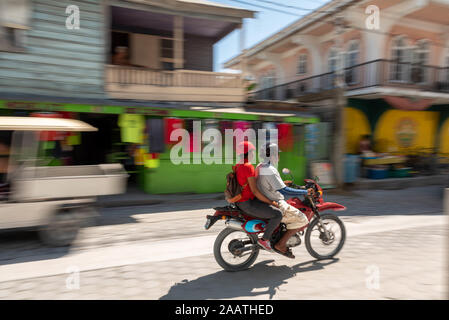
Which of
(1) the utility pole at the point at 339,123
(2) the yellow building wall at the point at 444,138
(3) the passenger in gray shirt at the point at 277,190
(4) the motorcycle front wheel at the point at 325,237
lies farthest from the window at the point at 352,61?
(3) the passenger in gray shirt at the point at 277,190

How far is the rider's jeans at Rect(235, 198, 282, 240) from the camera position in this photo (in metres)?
4.27

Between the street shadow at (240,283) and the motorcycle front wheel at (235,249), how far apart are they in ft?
0.36

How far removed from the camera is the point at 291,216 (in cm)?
442

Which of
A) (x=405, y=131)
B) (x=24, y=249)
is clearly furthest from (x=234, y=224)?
(x=405, y=131)

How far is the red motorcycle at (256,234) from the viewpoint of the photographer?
171 inches

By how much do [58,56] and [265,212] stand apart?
27.2ft

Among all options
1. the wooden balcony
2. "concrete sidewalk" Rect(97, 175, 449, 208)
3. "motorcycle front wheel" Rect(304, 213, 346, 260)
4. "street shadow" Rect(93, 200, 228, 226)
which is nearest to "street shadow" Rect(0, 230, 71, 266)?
"street shadow" Rect(93, 200, 228, 226)

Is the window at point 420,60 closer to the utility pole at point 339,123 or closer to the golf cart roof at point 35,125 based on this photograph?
the utility pole at point 339,123

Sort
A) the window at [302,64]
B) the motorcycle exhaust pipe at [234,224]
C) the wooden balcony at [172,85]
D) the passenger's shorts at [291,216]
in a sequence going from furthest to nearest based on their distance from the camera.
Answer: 1. the window at [302,64]
2. the wooden balcony at [172,85]
3. the passenger's shorts at [291,216]
4. the motorcycle exhaust pipe at [234,224]

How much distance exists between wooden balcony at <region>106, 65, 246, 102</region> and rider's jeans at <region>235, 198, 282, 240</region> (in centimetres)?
733

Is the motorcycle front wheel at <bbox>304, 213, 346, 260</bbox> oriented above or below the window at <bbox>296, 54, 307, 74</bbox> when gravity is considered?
below

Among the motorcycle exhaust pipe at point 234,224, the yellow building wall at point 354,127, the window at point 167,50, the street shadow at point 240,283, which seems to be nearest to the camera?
the street shadow at point 240,283

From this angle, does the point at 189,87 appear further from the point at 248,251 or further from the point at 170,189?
the point at 248,251

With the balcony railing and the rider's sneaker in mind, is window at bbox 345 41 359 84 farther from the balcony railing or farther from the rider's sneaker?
the rider's sneaker
